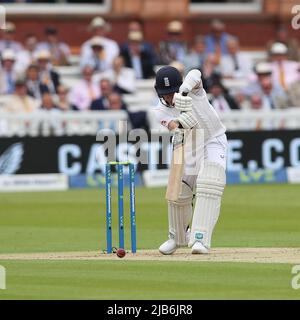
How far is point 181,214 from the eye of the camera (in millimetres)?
11703

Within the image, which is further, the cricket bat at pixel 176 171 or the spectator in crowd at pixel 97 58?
the spectator in crowd at pixel 97 58

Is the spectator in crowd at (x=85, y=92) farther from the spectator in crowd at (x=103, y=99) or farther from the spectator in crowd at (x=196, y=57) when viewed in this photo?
the spectator in crowd at (x=196, y=57)

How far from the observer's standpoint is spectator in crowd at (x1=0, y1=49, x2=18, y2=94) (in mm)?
20078

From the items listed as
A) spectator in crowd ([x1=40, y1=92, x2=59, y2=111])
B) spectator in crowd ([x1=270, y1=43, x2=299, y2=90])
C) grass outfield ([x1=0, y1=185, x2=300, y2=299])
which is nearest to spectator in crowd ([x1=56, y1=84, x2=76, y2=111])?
spectator in crowd ([x1=40, y1=92, x2=59, y2=111])

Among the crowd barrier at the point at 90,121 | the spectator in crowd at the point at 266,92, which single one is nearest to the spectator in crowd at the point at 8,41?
the crowd barrier at the point at 90,121

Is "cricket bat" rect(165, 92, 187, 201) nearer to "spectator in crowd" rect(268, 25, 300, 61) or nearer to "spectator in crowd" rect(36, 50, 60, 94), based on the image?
"spectator in crowd" rect(36, 50, 60, 94)

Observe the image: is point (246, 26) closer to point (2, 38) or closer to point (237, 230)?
point (2, 38)

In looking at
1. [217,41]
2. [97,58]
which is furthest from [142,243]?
[217,41]

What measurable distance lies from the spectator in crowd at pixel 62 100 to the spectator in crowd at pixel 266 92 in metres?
3.03

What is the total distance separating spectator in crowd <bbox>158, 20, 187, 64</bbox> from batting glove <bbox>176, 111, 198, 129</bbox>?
10634 millimetres

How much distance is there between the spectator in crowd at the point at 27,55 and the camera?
2062 centimetres

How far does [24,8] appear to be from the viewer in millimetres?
24062

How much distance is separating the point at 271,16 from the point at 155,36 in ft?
8.36
